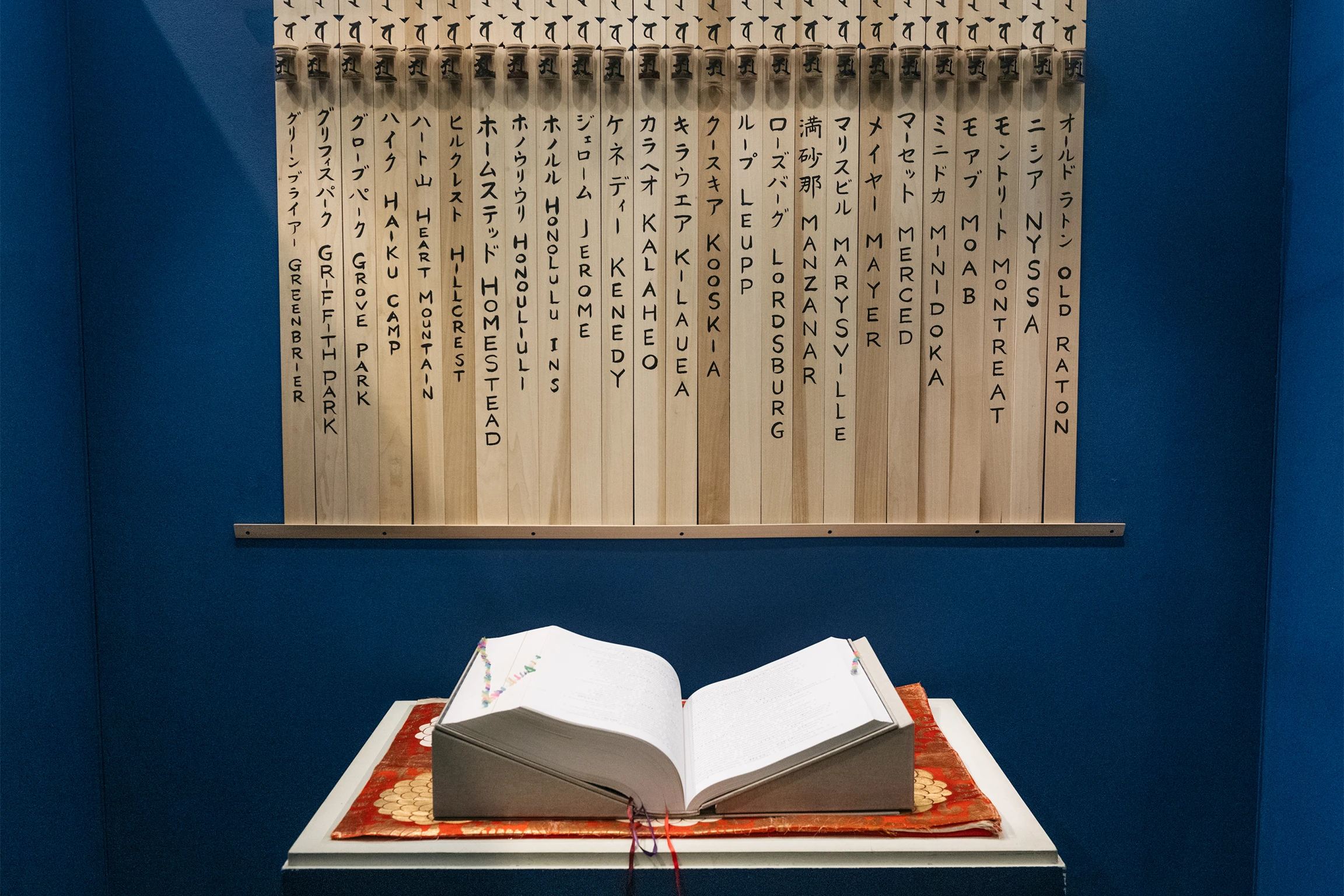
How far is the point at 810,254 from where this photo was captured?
1312mm

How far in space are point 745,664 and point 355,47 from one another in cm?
117

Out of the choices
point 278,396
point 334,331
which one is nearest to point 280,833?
point 278,396

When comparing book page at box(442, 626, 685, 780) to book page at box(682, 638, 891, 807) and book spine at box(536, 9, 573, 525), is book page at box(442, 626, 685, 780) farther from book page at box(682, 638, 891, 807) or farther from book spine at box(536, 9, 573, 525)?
book spine at box(536, 9, 573, 525)

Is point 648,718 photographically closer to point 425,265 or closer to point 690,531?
point 690,531

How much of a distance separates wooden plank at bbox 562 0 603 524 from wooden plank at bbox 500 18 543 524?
0.06 metres

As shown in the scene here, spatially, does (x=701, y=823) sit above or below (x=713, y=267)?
below

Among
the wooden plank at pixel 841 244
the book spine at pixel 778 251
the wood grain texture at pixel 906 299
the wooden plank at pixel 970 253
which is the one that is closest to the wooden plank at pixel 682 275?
the book spine at pixel 778 251

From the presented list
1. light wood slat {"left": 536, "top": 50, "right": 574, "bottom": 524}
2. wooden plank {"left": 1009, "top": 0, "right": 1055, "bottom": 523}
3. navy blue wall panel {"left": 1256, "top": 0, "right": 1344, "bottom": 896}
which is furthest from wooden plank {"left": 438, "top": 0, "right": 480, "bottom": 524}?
navy blue wall panel {"left": 1256, "top": 0, "right": 1344, "bottom": 896}

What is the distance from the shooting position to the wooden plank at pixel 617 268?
130 cm

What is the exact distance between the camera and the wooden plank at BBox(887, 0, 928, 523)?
4.26 ft

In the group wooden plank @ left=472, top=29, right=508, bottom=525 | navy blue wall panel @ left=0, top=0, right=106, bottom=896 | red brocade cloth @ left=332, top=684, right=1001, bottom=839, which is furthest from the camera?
wooden plank @ left=472, top=29, right=508, bottom=525

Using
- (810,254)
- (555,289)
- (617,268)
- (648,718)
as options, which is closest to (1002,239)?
(810,254)

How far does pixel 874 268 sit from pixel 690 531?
52cm

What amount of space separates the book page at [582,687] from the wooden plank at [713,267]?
31 cm
